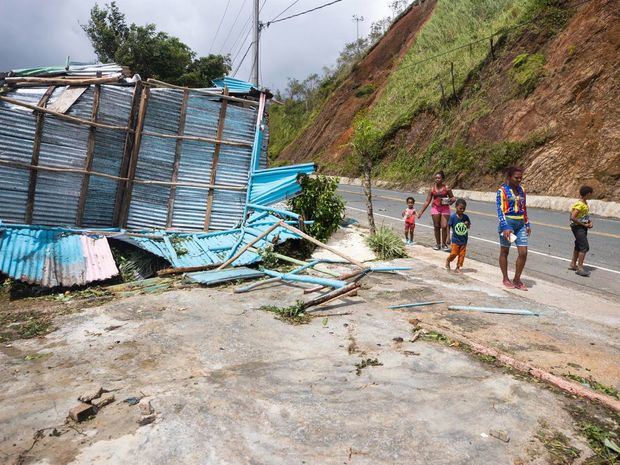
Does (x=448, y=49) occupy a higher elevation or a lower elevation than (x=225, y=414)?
higher

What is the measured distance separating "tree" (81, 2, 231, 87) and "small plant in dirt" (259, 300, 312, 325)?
1121 inches

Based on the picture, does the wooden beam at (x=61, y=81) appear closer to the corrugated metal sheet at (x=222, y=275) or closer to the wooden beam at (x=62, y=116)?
the wooden beam at (x=62, y=116)

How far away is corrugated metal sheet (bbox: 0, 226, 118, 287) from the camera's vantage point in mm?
6457

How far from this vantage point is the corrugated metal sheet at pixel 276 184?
9.67 m

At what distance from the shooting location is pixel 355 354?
4238 millimetres

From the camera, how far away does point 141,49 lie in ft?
96.8

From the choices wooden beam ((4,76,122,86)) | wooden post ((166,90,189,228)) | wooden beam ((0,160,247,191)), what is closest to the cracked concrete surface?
wooden beam ((0,160,247,191))

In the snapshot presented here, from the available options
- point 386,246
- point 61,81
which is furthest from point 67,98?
point 386,246

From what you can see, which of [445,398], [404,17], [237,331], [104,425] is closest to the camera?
[104,425]

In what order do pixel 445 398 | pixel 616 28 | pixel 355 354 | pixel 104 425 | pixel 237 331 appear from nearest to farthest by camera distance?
pixel 104 425 < pixel 445 398 < pixel 355 354 < pixel 237 331 < pixel 616 28

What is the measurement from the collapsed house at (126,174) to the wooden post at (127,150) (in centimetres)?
2

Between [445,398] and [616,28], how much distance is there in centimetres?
2237

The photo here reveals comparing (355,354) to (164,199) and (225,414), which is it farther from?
(164,199)

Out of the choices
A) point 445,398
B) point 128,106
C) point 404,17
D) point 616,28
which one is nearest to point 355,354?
point 445,398
